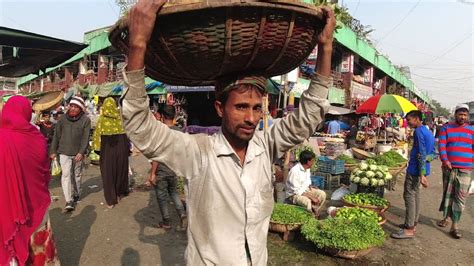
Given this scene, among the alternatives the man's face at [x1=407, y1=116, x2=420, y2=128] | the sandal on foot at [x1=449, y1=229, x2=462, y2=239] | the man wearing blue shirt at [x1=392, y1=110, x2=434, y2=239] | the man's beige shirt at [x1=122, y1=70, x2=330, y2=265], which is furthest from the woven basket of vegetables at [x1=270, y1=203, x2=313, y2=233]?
the man's beige shirt at [x1=122, y1=70, x2=330, y2=265]

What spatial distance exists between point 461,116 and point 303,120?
541 cm

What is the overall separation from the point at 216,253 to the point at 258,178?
45 cm

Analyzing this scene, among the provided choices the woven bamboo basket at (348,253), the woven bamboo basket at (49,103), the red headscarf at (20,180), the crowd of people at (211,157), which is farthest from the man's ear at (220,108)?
the woven bamboo basket at (49,103)

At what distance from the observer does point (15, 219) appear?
10.5 feet

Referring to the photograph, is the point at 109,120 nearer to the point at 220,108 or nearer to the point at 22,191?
the point at 22,191

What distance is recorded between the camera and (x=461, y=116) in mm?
6105

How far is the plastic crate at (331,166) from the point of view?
898 cm

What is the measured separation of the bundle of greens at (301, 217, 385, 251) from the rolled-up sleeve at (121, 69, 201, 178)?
3.67 meters

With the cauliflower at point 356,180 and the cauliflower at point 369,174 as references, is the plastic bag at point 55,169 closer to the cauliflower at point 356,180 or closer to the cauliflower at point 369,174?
the cauliflower at point 356,180

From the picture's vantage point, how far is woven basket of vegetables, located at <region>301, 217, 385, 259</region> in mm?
4820

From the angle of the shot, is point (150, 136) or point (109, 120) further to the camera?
point (109, 120)

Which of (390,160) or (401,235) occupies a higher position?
(390,160)

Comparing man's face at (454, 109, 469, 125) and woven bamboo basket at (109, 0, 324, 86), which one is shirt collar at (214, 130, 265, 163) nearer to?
woven bamboo basket at (109, 0, 324, 86)

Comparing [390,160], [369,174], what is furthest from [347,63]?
[369,174]
